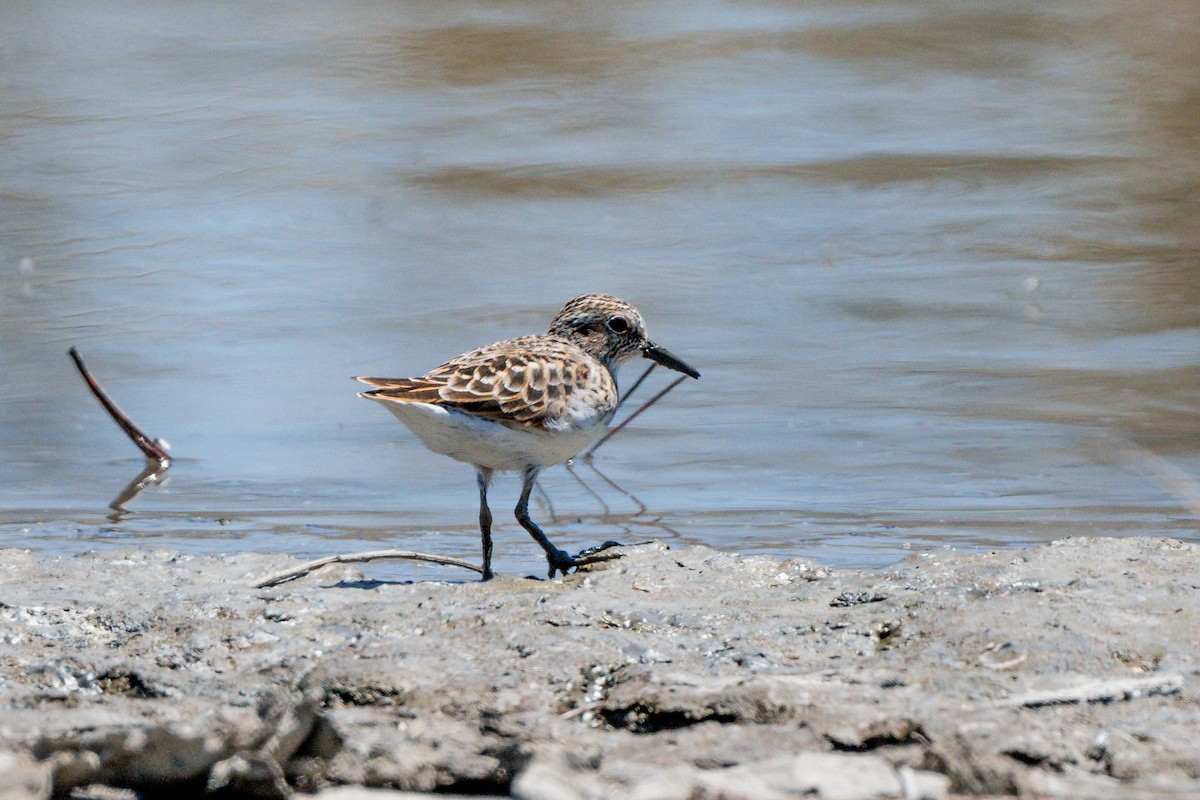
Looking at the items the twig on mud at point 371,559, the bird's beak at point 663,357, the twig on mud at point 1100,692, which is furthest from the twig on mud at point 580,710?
the bird's beak at point 663,357

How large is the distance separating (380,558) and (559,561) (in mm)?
614

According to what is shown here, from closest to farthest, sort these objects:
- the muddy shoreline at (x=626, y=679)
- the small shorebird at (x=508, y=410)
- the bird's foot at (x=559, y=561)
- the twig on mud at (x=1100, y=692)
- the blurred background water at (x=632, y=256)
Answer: the muddy shoreline at (x=626, y=679), the twig on mud at (x=1100, y=692), the bird's foot at (x=559, y=561), the small shorebird at (x=508, y=410), the blurred background water at (x=632, y=256)

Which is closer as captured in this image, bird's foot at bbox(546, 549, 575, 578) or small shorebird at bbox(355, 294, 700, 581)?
bird's foot at bbox(546, 549, 575, 578)

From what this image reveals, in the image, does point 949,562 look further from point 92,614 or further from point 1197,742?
point 92,614

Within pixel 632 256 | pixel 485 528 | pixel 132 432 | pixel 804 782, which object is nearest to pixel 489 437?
pixel 485 528

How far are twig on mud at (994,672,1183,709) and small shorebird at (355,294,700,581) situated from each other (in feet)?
7.50

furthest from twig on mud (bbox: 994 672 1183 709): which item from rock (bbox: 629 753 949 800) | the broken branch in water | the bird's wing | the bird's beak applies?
the bird's beak

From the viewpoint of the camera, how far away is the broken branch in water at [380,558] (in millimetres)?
4902

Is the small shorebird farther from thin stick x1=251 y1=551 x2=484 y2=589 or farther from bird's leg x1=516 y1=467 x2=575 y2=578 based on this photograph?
thin stick x1=251 y1=551 x2=484 y2=589

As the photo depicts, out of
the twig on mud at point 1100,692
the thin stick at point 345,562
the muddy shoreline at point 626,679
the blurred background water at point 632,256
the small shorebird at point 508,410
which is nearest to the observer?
the muddy shoreline at point 626,679

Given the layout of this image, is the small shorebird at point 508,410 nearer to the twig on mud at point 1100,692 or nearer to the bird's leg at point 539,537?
the bird's leg at point 539,537

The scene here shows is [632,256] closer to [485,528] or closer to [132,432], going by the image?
[132,432]

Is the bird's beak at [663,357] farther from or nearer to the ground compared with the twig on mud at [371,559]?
farther from the ground

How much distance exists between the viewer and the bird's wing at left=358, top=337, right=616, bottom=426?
5.51 metres
